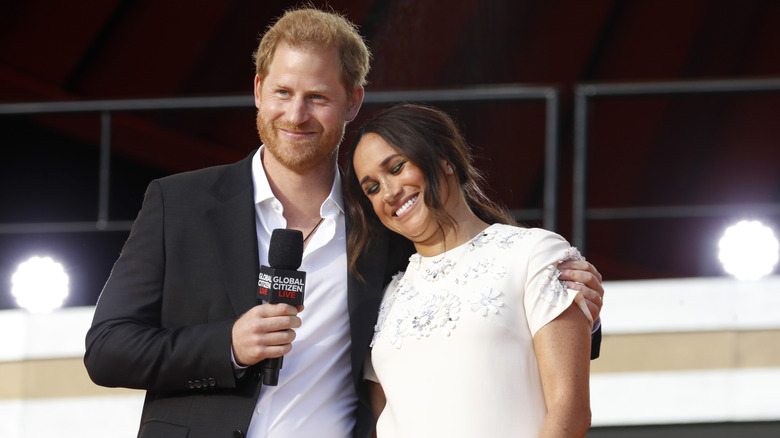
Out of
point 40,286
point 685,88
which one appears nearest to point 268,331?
point 40,286

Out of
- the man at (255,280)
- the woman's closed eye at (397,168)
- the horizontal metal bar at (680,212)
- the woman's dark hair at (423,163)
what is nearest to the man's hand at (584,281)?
the man at (255,280)

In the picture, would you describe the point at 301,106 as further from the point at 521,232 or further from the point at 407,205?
the point at 521,232

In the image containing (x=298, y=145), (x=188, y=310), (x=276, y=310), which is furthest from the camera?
(x=298, y=145)

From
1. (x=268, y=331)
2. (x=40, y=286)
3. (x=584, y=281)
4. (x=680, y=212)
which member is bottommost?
(x=268, y=331)

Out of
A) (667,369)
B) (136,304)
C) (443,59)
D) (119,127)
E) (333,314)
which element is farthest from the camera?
(443,59)

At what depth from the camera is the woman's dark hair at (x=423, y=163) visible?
209 cm

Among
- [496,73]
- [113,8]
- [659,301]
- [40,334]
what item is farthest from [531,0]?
[40,334]

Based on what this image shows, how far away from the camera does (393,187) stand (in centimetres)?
210

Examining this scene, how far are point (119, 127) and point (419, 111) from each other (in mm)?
3730

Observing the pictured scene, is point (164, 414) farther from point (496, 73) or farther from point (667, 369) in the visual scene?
point (496, 73)

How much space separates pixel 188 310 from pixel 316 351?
29 centimetres

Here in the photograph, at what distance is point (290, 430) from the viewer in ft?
6.68

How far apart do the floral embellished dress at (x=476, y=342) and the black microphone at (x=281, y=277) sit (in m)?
0.31

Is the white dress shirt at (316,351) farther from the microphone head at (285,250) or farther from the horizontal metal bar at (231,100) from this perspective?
the horizontal metal bar at (231,100)
